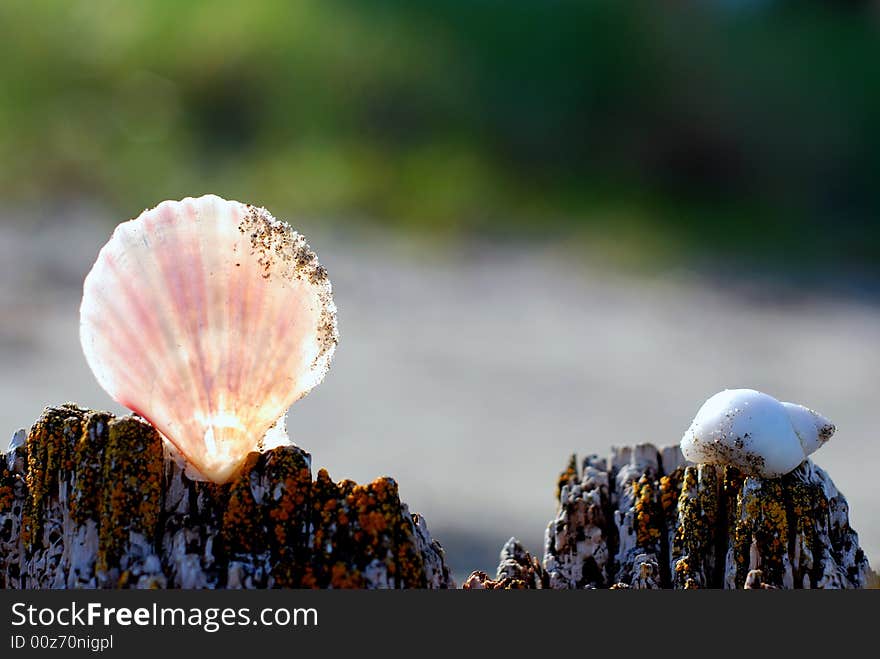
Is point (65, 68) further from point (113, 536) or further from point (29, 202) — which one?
point (113, 536)

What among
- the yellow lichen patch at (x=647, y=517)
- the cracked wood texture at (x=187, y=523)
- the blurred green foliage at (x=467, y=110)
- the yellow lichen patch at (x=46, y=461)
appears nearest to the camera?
the cracked wood texture at (x=187, y=523)

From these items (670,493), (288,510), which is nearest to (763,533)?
(670,493)

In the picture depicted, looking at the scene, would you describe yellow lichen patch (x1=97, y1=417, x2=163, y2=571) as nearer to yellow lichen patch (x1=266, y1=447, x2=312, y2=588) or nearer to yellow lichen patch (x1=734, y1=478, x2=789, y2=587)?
yellow lichen patch (x1=266, y1=447, x2=312, y2=588)

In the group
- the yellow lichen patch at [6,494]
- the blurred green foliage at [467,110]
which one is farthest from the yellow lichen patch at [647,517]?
the blurred green foliage at [467,110]

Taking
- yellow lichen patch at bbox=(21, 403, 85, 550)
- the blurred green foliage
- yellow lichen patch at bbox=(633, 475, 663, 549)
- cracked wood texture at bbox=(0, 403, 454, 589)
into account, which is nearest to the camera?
cracked wood texture at bbox=(0, 403, 454, 589)

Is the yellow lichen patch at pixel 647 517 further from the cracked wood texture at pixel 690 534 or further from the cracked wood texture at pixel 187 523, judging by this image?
the cracked wood texture at pixel 187 523

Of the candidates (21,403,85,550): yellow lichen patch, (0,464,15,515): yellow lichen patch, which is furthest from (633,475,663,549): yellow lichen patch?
(0,464,15,515): yellow lichen patch

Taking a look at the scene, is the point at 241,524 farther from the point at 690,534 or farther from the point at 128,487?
the point at 690,534
